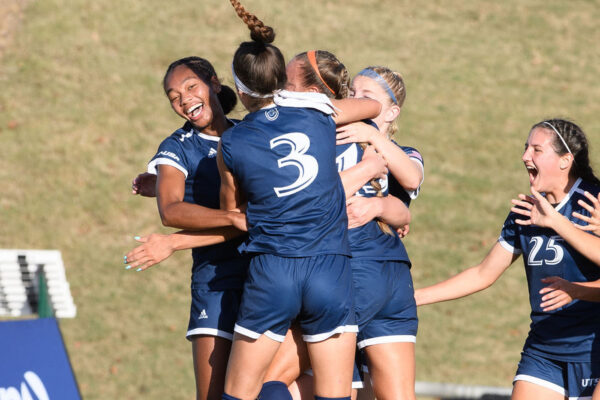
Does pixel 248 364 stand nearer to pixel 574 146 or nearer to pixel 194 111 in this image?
pixel 194 111

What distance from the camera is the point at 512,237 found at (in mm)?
4328

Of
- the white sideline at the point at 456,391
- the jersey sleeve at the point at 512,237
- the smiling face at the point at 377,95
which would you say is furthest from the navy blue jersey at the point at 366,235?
the white sideline at the point at 456,391

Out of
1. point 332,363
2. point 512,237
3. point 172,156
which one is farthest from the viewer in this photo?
point 512,237

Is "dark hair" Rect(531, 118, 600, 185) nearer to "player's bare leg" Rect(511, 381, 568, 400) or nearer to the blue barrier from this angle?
"player's bare leg" Rect(511, 381, 568, 400)

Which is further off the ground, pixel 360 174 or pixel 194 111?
pixel 194 111

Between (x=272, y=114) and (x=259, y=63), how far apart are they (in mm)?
217

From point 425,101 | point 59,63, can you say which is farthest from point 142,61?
point 425,101

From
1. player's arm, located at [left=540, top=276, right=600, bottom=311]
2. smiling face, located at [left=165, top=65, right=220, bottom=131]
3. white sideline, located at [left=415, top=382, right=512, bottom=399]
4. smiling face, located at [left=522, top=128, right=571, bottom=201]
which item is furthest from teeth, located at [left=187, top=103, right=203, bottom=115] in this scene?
white sideline, located at [left=415, top=382, right=512, bottom=399]

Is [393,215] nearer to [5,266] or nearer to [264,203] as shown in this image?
[264,203]

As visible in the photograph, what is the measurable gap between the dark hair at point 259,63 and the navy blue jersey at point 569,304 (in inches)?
65.5

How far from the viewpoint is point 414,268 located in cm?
911

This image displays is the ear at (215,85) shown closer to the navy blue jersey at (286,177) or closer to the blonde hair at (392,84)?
the navy blue jersey at (286,177)

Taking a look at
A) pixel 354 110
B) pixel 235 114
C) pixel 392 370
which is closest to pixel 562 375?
pixel 392 370

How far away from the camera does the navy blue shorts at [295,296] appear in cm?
328
